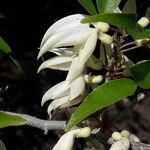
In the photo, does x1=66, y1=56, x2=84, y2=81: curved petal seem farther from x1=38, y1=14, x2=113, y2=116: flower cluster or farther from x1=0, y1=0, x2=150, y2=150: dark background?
x1=0, y1=0, x2=150, y2=150: dark background

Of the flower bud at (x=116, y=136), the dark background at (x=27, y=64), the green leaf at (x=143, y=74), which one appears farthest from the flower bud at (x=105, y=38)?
the dark background at (x=27, y=64)

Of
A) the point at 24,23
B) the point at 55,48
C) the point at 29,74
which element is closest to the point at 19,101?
the point at 29,74

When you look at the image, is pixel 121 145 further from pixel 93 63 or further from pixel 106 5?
pixel 106 5

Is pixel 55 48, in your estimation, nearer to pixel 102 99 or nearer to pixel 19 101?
pixel 102 99

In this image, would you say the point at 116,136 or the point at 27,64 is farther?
the point at 27,64

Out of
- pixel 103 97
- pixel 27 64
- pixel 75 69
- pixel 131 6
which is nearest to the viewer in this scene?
pixel 103 97

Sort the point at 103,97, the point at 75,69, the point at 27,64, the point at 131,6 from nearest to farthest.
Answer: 1. the point at 103,97
2. the point at 75,69
3. the point at 131,6
4. the point at 27,64

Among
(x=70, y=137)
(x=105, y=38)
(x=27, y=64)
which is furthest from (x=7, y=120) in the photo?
(x=27, y=64)
